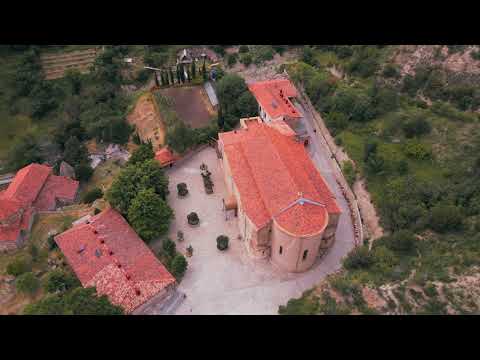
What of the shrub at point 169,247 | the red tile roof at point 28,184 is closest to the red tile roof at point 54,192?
the red tile roof at point 28,184

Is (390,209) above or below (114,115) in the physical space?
below

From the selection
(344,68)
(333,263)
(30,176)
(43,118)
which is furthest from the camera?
(43,118)

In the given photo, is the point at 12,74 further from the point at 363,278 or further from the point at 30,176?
the point at 363,278

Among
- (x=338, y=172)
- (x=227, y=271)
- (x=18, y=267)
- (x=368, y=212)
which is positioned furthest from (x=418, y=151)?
(x=18, y=267)

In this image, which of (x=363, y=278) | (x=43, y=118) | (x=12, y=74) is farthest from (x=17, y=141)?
(x=363, y=278)

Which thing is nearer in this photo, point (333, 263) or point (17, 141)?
point (333, 263)

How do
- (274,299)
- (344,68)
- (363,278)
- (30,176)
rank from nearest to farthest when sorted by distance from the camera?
(363,278) < (274,299) < (30,176) < (344,68)

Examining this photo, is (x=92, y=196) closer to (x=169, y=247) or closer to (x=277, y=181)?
(x=169, y=247)

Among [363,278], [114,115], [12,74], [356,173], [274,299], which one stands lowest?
[274,299]
